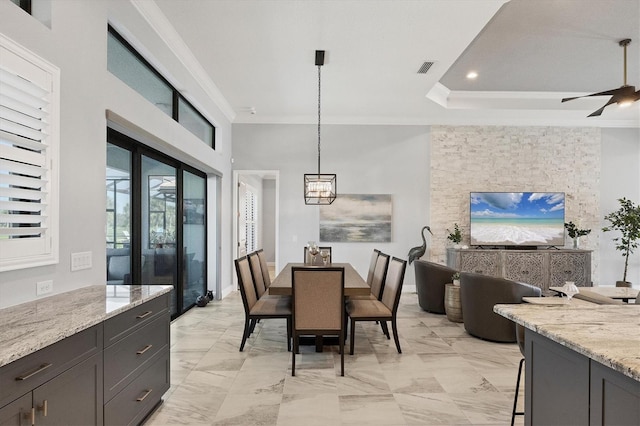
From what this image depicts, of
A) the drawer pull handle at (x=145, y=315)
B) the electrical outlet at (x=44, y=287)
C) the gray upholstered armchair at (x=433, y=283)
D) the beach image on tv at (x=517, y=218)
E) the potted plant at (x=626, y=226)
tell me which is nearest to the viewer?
the electrical outlet at (x=44, y=287)

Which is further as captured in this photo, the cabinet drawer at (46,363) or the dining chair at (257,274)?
the dining chair at (257,274)

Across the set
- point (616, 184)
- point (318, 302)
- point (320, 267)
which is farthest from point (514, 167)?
point (318, 302)

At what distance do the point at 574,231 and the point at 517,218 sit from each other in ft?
3.12

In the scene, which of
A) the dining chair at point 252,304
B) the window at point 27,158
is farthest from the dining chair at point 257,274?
the window at point 27,158

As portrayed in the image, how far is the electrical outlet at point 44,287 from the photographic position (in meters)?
2.02

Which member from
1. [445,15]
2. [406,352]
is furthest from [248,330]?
[445,15]

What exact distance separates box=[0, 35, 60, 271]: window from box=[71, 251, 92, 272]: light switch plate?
0.20 meters

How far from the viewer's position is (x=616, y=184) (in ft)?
22.1

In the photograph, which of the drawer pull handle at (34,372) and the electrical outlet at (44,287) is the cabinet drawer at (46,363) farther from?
the electrical outlet at (44,287)

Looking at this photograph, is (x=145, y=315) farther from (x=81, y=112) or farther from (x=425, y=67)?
(x=425, y=67)

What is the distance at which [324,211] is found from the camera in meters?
6.68

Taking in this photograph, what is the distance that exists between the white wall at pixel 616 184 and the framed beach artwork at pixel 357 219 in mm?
3999

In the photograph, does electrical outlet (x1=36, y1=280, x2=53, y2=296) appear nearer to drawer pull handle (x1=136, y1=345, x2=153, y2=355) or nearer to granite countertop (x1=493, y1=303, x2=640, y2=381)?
drawer pull handle (x1=136, y1=345, x2=153, y2=355)

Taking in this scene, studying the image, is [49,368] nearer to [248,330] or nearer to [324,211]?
[248,330]
